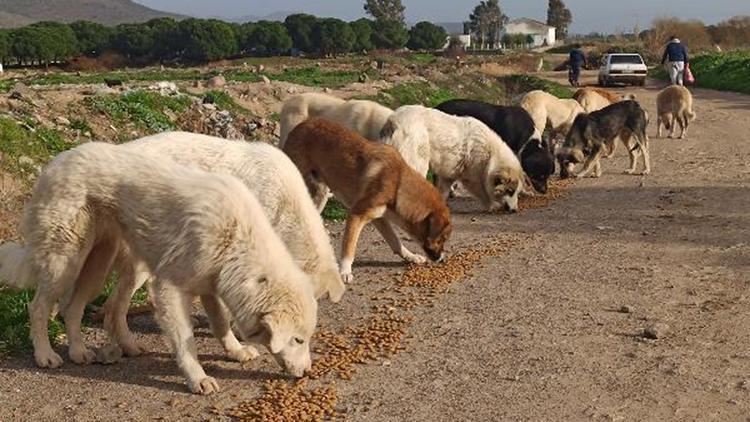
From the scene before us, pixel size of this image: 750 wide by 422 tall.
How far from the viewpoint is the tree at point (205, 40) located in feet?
259

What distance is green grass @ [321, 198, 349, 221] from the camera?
37.5ft

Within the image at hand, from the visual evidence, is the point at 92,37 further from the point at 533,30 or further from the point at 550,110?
the point at 533,30

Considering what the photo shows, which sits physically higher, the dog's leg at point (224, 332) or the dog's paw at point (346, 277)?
the dog's leg at point (224, 332)

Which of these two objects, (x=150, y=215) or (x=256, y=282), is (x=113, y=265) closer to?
(x=150, y=215)

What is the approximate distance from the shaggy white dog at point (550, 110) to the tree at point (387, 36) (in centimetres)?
7984

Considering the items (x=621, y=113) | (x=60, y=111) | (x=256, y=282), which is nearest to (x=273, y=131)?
(x=60, y=111)

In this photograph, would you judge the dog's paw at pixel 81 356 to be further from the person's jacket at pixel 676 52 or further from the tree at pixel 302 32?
the tree at pixel 302 32

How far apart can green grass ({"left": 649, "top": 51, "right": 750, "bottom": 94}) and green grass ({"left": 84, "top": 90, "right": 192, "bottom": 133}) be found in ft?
89.9

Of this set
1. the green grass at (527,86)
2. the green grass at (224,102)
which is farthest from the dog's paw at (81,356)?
the green grass at (527,86)

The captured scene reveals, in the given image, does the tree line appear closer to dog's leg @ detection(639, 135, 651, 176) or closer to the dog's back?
dog's leg @ detection(639, 135, 651, 176)

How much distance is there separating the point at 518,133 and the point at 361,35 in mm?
81218

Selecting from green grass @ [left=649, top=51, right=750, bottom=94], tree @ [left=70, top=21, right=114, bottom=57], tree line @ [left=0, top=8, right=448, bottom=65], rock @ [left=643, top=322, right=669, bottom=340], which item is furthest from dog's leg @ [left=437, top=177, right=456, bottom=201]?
tree @ [left=70, top=21, right=114, bottom=57]

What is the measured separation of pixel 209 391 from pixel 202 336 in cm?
126

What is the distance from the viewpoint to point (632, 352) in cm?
625
